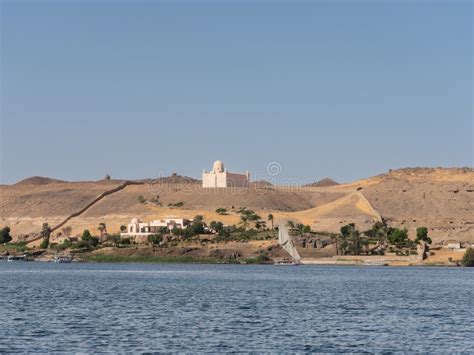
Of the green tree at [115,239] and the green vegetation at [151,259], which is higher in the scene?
the green tree at [115,239]

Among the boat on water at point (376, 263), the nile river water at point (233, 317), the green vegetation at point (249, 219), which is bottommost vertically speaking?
the nile river water at point (233, 317)

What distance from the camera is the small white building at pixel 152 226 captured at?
18762cm

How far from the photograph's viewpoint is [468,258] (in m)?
141

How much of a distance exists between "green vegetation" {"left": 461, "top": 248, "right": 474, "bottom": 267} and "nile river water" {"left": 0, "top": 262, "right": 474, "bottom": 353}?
54.6 meters

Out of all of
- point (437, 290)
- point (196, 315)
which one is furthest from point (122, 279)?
point (196, 315)

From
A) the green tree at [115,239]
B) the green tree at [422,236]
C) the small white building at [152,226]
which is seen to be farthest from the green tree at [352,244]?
the small white building at [152,226]

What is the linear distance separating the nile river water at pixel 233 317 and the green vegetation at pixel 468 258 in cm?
5462

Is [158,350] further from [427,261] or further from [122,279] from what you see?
[427,261]

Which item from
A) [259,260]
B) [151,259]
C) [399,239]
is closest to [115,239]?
[151,259]

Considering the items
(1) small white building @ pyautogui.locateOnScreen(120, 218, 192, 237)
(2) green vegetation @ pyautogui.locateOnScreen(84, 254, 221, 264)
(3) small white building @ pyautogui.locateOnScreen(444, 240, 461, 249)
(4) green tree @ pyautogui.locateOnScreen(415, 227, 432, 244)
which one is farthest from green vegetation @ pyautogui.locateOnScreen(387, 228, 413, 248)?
(1) small white building @ pyautogui.locateOnScreen(120, 218, 192, 237)

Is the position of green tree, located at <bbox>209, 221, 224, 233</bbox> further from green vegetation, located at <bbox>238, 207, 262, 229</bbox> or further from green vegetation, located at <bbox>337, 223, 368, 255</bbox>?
green vegetation, located at <bbox>337, 223, 368, 255</bbox>

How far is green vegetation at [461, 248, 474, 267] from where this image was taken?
463 ft

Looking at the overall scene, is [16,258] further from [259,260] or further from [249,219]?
[259,260]

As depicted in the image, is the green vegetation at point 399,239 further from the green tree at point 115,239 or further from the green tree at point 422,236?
the green tree at point 115,239
